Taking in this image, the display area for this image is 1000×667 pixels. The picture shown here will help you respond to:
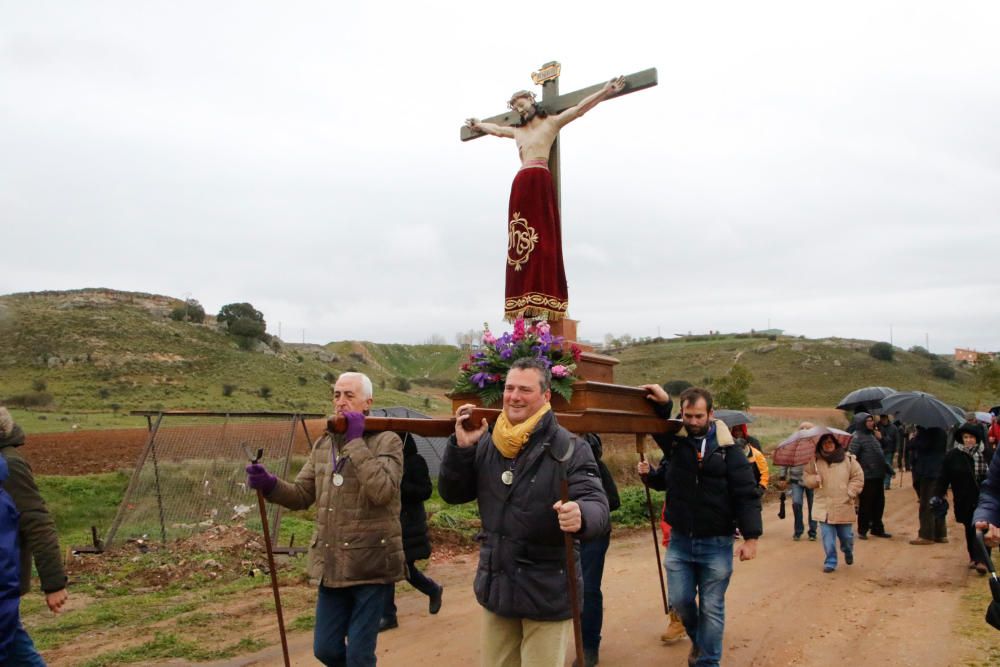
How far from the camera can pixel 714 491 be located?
510cm

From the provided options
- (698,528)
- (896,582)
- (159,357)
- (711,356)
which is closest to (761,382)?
(711,356)

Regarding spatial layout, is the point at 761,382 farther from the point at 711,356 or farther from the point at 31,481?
the point at 31,481

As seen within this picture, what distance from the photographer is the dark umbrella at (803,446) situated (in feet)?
34.4

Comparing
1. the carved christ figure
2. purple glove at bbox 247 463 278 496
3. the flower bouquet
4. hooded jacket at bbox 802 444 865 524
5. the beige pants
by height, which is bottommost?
hooded jacket at bbox 802 444 865 524

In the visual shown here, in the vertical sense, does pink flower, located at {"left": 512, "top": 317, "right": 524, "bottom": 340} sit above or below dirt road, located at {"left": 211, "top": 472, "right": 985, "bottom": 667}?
above

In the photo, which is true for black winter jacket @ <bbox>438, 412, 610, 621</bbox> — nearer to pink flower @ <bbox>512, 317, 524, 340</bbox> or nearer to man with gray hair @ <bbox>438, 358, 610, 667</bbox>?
man with gray hair @ <bbox>438, 358, 610, 667</bbox>

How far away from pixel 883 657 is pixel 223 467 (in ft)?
32.6

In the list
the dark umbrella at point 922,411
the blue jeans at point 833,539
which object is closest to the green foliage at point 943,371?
the dark umbrella at point 922,411

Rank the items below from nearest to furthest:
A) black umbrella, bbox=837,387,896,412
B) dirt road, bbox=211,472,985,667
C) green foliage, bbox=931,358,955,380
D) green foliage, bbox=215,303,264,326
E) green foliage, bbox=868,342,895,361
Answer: dirt road, bbox=211,472,985,667 → black umbrella, bbox=837,387,896,412 → green foliage, bbox=215,303,264,326 → green foliage, bbox=931,358,955,380 → green foliage, bbox=868,342,895,361

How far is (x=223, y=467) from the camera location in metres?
12.3

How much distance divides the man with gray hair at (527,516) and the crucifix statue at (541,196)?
2962 millimetres

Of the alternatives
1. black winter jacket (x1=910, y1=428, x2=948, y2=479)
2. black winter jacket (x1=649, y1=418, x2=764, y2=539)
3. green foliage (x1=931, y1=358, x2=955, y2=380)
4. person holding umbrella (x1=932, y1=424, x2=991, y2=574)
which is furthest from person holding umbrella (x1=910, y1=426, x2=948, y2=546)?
green foliage (x1=931, y1=358, x2=955, y2=380)

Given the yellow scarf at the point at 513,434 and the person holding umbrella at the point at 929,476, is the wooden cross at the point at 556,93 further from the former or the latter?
the person holding umbrella at the point at 929,476

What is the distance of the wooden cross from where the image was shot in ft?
22.2
